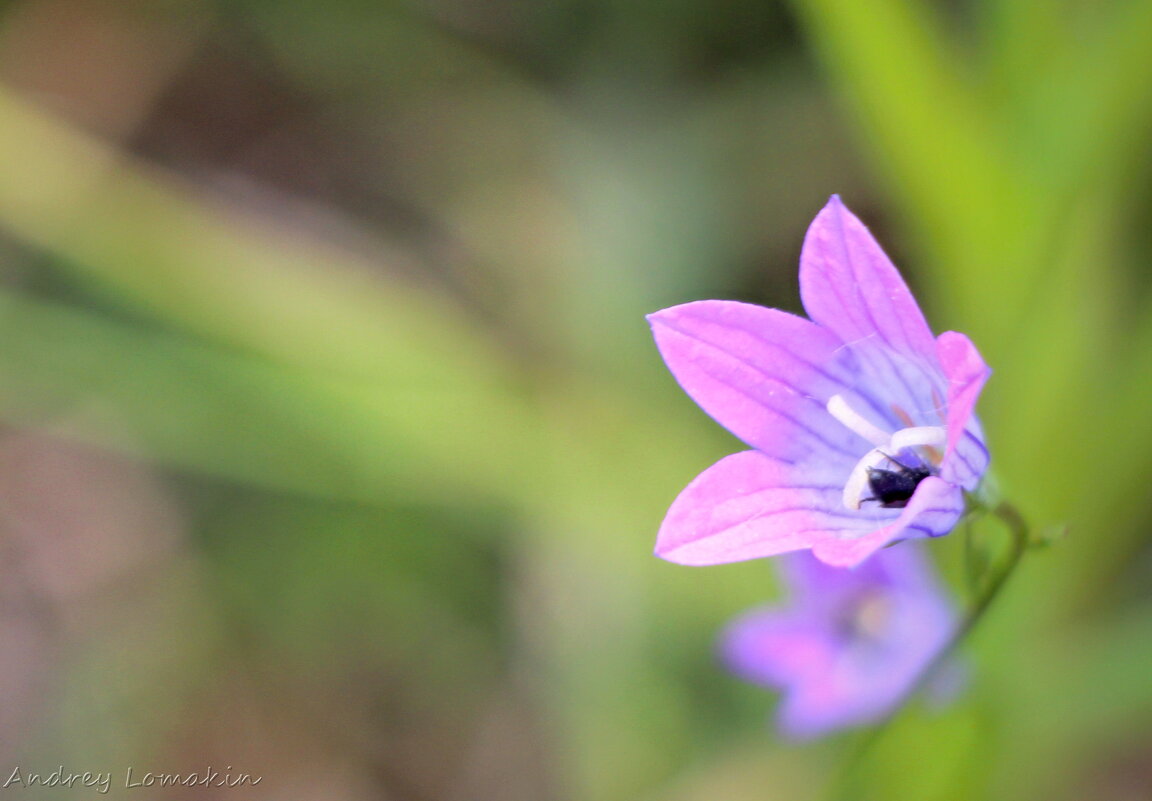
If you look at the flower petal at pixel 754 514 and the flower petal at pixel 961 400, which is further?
the flower petal at pixel 754 514

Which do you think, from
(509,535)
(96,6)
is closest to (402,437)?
(509,535)

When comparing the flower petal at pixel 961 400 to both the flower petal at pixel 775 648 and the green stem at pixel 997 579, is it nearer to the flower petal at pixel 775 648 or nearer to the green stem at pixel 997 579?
the green stem at pixel 997 579

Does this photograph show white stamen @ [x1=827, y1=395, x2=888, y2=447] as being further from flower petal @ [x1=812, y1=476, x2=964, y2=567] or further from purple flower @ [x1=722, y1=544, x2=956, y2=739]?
purple flower @ [x1=722, y1=544, x2=956, y2=739]

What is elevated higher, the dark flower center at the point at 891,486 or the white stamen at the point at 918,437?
the white stamen at the point at 918,437

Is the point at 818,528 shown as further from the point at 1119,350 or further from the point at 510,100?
the point at 510,100

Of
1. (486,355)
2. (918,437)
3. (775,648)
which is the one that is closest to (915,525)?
(918,437)
